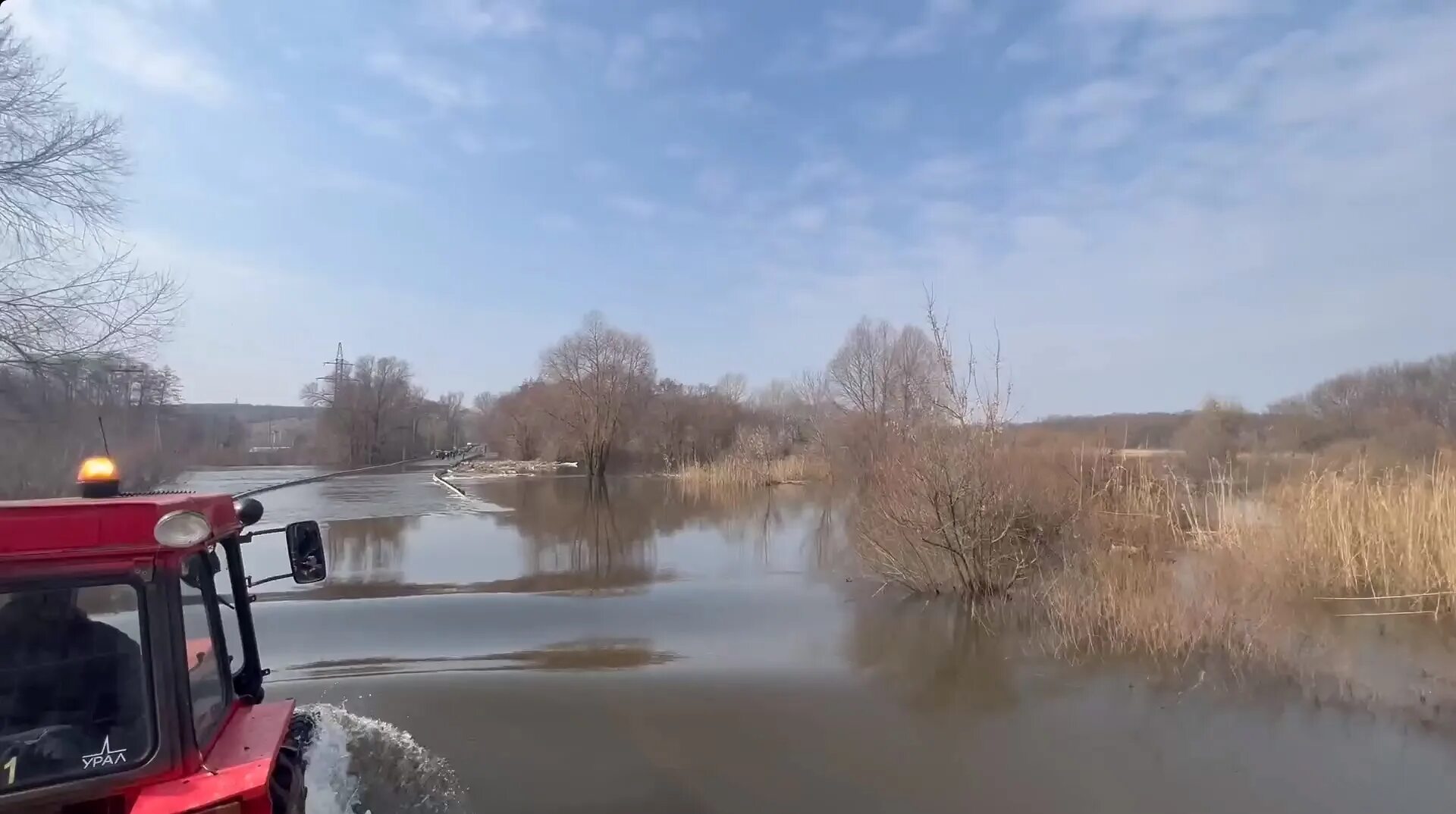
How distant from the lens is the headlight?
2.58 meters

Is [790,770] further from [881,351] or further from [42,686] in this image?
[881,351]

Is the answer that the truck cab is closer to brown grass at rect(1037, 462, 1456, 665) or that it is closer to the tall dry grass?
brown grass at rect(1037, 462, 1456, 665)

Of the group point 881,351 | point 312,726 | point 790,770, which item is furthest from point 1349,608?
point 881,351

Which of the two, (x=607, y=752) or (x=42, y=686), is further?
(x=607, y=752)

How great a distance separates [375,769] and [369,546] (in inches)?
546

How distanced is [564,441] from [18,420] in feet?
138

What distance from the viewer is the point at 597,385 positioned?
2047 inches

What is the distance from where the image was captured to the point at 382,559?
1656cm

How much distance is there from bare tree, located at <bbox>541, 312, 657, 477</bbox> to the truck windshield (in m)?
47.5

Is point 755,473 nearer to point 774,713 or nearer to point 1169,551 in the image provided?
point 1169,551

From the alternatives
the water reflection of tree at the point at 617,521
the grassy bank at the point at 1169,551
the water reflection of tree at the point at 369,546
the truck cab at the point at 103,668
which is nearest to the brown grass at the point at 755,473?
the water reflection of tree at the point at 617,521

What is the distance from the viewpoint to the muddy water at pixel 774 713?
6.11 m

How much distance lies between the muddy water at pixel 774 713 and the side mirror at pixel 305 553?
88 centimetres

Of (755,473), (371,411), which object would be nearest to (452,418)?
(371,411)
